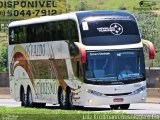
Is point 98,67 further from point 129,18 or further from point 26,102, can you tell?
point 26,102

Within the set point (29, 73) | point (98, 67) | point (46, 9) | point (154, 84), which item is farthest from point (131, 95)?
point (46, 9)

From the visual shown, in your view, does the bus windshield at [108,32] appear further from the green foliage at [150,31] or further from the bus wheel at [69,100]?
the green foliage at [150,31]

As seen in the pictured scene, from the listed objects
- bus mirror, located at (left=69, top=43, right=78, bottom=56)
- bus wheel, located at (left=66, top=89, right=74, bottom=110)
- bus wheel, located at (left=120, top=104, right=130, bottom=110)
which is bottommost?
bus wheel, located at (left=120, top=104, right=130, bottom=110)

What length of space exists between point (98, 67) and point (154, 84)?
15.1m

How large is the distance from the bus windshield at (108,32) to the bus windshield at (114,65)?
48cm

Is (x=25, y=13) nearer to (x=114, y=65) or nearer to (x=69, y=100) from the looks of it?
(x=69, y=100)

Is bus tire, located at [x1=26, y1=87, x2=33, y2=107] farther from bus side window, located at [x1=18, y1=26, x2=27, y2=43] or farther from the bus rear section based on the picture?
the bus rear section

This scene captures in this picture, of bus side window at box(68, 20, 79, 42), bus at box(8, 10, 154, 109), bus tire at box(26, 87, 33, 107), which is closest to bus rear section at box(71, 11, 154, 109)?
bus at box(8, 10, 154, 109)

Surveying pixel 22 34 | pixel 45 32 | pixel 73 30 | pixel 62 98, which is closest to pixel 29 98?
pixel 22 34

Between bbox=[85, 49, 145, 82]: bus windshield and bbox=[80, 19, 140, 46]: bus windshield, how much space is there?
18.8 inches

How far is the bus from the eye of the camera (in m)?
29.4

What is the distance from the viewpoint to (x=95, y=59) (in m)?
29.4

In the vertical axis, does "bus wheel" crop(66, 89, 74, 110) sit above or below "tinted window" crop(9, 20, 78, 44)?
below

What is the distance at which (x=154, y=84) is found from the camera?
43.9 metres
